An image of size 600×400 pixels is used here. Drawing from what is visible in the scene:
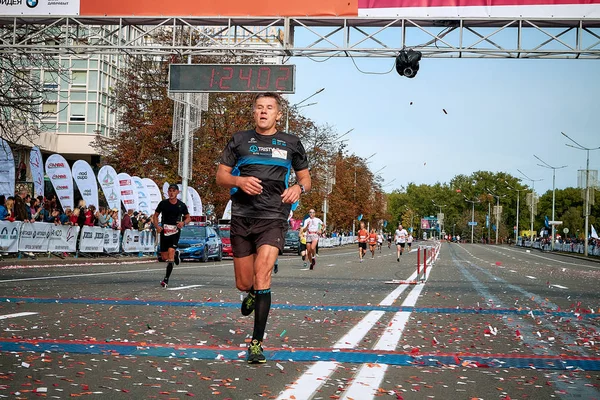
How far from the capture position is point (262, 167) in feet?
23.0

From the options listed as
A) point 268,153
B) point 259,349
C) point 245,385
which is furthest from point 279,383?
point 268,153

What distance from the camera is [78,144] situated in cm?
6109

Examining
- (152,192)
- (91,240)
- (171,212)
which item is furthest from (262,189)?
(152,192)

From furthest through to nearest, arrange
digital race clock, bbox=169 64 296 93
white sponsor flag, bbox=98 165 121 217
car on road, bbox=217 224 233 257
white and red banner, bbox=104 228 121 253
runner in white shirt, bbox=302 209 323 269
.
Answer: car on road, bbox=217 224 233 257 → white sponsor flag, bbox=98 165 121 217 → white and red banner, bbox=104 228 121 253 → runner in white shirt, bbox=302 209 323 269 → digital race clock, bbox=169 64 296 93

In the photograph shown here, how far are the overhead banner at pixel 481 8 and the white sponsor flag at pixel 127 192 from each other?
1766 cm

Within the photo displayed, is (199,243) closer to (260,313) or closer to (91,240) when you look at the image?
(91,240)

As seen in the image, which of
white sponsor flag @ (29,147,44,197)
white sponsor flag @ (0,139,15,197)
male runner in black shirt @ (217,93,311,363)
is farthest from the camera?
white sponsor flag @ (29,147,44,197)

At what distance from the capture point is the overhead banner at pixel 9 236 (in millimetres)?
22594

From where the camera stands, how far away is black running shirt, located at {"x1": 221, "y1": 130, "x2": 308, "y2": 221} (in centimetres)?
702

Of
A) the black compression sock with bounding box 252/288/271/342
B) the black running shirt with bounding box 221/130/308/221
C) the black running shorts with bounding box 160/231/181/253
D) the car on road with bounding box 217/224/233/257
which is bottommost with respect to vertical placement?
the car on road with bounding box 217/224/233/257

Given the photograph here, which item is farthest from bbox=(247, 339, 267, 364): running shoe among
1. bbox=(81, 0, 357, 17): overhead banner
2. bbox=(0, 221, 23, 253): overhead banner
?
bbox=(0, 221, 23, 253): overhead banner

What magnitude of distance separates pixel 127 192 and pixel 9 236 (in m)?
12.0

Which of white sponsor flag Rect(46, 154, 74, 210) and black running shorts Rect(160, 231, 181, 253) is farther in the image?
white sponsor flag Rect(46, 154, 74, 210)

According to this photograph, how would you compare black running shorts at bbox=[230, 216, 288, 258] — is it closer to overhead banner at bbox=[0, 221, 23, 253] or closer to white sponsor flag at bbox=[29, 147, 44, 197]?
overhead banner at bbox=[0, 221, 23, 253]
